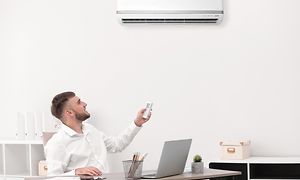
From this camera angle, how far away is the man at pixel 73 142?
3.65 m

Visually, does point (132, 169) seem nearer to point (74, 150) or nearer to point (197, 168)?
point (197, 168)

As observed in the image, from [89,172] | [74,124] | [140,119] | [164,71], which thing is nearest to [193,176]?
[89,172]

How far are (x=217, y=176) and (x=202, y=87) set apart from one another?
192cm

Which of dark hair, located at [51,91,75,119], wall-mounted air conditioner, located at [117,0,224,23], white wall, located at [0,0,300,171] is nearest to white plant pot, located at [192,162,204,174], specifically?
dark hair, located at [51,91,75,119]

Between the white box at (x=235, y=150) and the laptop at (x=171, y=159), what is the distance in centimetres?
Result: 141

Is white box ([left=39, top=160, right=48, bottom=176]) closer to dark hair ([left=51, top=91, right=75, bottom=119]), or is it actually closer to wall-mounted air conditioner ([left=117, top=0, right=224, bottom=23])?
dark hair ([left=51, top=91, right=75, bottom=119])

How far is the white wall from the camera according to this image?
4930 millimetres

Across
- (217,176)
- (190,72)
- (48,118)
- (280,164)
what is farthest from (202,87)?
(217,176)

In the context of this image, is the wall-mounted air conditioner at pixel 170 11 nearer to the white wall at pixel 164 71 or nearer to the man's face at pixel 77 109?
the white wall at pixel 164 71

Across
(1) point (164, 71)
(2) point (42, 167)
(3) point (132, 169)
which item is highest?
(1) point (164, 71)

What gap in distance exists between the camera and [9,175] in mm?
5172

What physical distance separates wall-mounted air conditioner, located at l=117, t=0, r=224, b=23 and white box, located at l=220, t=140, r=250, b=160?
1.13m

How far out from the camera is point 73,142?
3791mm

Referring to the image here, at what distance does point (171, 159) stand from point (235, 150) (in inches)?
64.3
